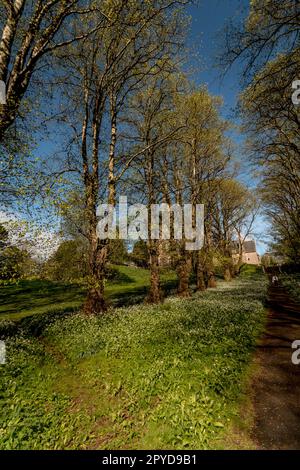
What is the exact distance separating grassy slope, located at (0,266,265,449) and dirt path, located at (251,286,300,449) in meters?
0.54

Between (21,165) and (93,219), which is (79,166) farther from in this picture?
(21,165)

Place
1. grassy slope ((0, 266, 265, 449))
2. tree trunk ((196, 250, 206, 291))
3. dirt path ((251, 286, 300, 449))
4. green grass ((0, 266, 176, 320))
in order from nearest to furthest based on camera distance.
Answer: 1. dirt path ((251, 286, 300, 449))
2. grassy slope ((0, 266, 265, 449))
3. green grass ((0, 266, 176, 320))
4. tree trunk ((196, 250, 206, 291))

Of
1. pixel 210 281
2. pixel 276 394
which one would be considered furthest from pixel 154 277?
pixel 210 281

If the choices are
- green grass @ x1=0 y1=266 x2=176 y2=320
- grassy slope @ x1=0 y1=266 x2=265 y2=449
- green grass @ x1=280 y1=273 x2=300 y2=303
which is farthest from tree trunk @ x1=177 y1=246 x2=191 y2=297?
grassy slope @ x1=0 y1=266 x2=265 y2=449

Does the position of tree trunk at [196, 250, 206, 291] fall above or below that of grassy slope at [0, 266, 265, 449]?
above

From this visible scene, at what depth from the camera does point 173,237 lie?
22.5 m

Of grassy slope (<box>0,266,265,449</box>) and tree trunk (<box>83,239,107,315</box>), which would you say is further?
tree trunk (<box>83,239,107,315</box>)

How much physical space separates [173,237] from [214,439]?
1768 cm

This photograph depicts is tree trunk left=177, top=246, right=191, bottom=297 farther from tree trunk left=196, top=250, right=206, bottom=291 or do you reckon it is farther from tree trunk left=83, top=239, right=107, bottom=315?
tree trunk left=83, top=239, right=107, bottom=315

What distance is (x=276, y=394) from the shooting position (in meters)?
6.89

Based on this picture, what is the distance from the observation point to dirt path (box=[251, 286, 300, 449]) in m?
5.25

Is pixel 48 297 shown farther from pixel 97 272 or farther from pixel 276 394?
pixel 276 394
